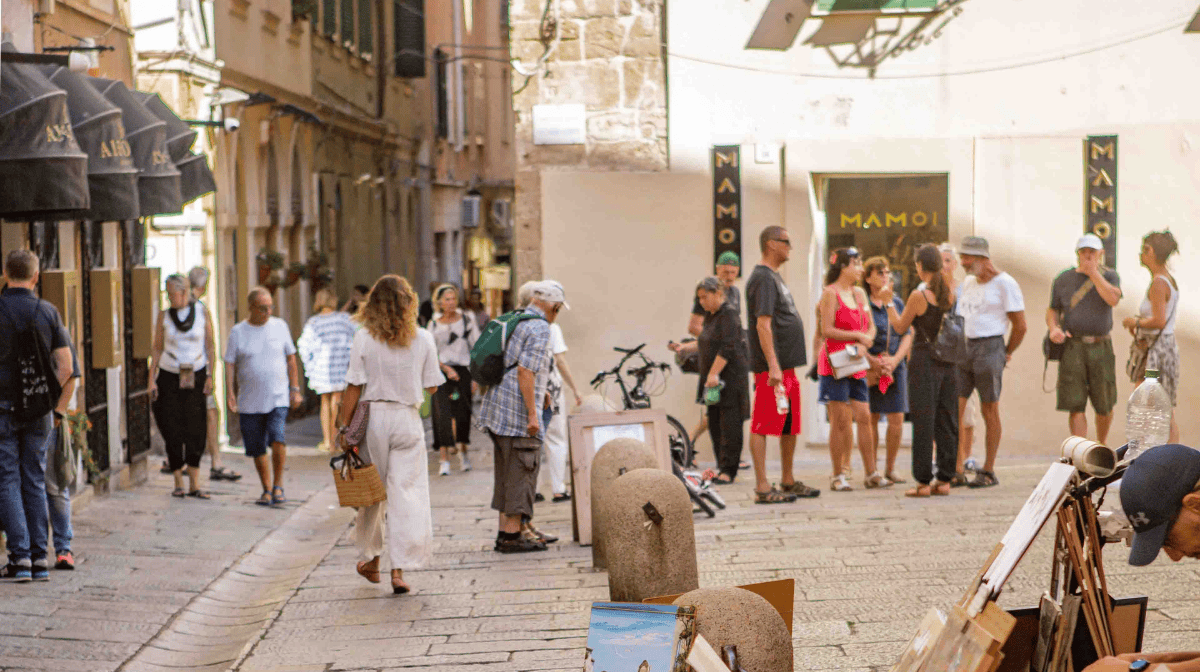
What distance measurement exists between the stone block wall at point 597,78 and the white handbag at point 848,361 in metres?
3.56

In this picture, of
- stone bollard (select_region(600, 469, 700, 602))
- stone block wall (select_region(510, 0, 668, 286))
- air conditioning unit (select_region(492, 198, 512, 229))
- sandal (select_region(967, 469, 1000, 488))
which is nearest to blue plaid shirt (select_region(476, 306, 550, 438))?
stone bollard (select_region(600, 469, 700, 602))

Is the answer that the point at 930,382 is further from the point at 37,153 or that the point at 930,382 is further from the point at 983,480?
the point at 37,153

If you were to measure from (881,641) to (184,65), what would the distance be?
464 inches

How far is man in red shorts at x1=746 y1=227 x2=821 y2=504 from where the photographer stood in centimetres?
1084

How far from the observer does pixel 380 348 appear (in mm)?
8523

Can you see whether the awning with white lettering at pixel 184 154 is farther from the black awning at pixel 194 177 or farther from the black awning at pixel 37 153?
the black awning at pixel 37 153

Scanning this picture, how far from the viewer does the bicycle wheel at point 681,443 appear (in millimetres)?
12281

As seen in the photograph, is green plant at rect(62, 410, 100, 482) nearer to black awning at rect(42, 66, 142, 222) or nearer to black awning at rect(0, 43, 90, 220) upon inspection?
black awning at rect(42, 66, 142, 222)

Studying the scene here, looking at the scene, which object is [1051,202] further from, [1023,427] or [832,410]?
[832,410]

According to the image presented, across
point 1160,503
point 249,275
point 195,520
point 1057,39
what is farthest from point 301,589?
point 249,275

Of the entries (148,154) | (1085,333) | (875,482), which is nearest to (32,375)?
(148,154)

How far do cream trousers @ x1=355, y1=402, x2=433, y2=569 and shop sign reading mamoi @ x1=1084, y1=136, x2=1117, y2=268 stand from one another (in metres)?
7.48

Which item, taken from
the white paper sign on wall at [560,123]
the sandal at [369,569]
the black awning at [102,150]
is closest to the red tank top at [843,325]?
the white paper sign on wall at [560,123]

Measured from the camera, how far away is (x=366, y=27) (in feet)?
97.5
